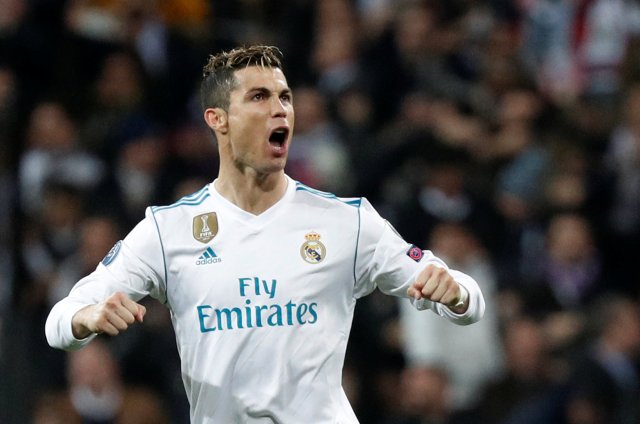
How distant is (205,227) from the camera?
16.7 feet

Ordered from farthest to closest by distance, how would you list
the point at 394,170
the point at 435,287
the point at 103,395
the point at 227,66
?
the point at 394,170 < the point at 103,395 < the point at 227,66 < the point at 435,287

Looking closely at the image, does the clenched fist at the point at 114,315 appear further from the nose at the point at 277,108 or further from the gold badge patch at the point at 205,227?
the nose at the point at 277,108

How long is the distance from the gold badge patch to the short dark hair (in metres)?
0.43

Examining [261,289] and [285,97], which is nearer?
[261,289]

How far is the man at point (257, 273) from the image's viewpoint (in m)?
4.91

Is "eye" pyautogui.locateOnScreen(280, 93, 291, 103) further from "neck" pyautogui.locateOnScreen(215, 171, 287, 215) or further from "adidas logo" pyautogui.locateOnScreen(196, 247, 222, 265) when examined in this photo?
"adidas logo" pyautogui.locateOnScreen(196, 247, 222, 265)

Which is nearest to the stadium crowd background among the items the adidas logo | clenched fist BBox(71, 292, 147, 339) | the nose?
the adidas logo

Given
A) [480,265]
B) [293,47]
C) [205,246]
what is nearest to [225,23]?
[293,47]

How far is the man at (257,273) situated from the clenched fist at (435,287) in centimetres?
13

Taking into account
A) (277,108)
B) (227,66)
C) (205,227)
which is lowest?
(205,227)

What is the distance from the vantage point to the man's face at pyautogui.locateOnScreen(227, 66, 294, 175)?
5039 mm

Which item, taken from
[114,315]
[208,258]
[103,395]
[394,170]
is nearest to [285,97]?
[208,258]

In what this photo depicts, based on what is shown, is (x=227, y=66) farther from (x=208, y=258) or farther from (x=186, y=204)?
(x=208, y=258)

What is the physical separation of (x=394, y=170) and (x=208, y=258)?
17.3ft
